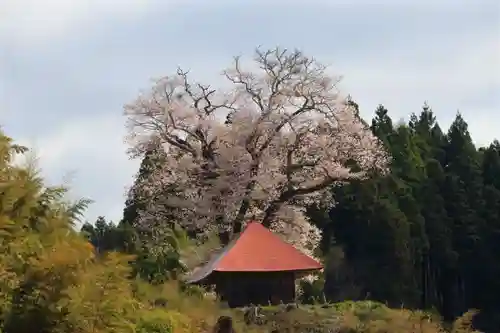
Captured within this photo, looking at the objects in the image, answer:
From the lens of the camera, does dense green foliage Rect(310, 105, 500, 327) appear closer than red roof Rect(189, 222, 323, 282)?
No

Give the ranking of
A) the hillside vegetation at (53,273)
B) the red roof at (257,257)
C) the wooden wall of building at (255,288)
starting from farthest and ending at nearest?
the wooden wall of building at (255,288) < the red roof at (257,257) < the hillside vegetation at (53,273)

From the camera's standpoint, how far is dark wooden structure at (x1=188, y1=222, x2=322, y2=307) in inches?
685

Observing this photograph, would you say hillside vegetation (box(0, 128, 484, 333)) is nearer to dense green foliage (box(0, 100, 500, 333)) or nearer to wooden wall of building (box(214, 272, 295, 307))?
dense green foliage (box(0, 100, 500, 333))

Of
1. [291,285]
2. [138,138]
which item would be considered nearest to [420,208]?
[138,138]

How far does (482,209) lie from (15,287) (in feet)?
95.0

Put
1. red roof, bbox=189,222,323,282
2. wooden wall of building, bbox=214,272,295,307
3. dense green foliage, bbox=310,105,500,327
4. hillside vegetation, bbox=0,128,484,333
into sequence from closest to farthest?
1. hillside vegetation, bbox=0,128,484,333
2. red roof, bbox=189,222,323,282
3. wooden wall of building, bbox=214,272,295,307
4. dense green foliage, bbox=310,105,500,327

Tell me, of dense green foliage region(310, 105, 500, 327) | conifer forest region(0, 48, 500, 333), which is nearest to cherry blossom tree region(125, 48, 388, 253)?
conifer forest region(0, 48, 500, 333)

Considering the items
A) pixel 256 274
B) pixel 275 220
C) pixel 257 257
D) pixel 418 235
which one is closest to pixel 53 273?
pixel 256 274

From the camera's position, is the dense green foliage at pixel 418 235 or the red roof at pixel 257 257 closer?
the red roof at pixel 257 257

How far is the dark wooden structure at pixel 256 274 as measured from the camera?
17.4 m

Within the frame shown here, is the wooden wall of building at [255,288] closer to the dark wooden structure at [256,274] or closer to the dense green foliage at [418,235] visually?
the dark wooden structure at [256,274]

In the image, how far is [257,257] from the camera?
17.7 m

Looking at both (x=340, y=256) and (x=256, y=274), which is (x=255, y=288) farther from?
(x=340, y=256)

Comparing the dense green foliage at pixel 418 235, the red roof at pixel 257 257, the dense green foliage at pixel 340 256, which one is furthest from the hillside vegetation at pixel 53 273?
the dense green foliage at pixel 418 235
